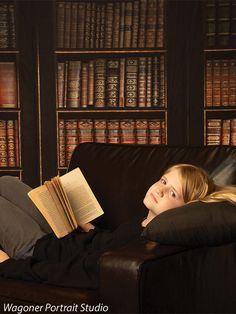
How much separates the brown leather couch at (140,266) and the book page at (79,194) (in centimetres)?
7

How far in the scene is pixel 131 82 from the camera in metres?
4.24

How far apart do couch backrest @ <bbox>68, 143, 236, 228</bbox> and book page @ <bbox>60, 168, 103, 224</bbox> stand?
71 mm

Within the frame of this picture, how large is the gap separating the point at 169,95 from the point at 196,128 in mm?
253

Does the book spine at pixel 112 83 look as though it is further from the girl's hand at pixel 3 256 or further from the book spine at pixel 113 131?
the girl's hand at pixel 3 256

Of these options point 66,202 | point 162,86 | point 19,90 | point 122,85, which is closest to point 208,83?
point 162,86

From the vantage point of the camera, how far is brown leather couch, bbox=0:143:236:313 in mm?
1997

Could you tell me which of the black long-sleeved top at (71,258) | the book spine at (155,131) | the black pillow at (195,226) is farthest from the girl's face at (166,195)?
the book spine at (155,131)

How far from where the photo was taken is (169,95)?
4.20 metres

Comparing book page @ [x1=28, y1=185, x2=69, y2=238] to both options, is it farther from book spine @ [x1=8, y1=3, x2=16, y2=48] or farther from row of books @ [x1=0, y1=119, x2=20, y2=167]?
book spine @ [x1=8, y1=3, x2=16, y2=48]

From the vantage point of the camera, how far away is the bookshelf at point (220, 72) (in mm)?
4156

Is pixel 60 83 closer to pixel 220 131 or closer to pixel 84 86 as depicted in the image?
pixel 84 86

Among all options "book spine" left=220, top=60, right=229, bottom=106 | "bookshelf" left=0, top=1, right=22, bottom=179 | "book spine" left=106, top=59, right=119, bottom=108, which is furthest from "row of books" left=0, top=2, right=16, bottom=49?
"book spine" left=220, top=60, right=229, bottom=106

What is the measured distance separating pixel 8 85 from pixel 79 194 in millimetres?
1609

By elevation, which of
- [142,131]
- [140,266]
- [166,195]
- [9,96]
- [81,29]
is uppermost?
[81,29]
